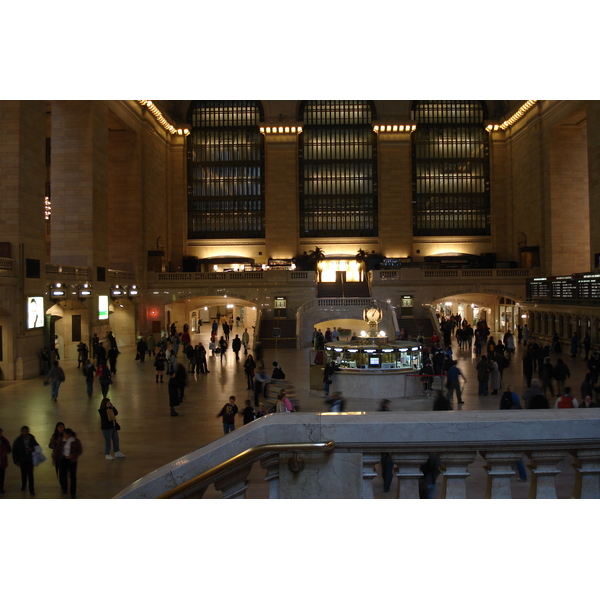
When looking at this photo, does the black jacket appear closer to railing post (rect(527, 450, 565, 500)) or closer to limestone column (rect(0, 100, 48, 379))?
railing post (rect(527, 450, 565, 500))

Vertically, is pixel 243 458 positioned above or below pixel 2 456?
above

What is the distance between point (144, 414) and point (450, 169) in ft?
117

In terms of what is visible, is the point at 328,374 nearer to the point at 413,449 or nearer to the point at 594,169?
the point at 413,449

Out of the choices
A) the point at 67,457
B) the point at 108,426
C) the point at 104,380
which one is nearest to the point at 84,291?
the point at 104,380

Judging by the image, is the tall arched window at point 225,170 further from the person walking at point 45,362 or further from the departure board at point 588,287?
the departure board at point 588,287

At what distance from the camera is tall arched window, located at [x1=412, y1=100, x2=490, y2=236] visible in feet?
142

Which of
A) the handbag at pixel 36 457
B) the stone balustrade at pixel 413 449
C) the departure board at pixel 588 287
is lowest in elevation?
the handbag at pixel 36 457

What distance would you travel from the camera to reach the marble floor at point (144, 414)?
8.86 metres

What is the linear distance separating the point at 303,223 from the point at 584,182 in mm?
18971

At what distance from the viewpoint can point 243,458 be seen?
295 centimetres

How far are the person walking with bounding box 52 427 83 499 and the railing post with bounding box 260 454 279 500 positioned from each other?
6031 millimetres

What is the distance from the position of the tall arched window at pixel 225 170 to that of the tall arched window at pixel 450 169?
1172 centimetres

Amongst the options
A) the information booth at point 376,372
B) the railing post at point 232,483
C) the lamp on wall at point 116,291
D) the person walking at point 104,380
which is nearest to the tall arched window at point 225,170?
the lamp on wall at point 116,291

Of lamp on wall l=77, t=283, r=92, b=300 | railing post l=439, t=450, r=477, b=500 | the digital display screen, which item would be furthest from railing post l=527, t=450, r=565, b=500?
lamp on wall l=77, t=283, r=92, b=300
